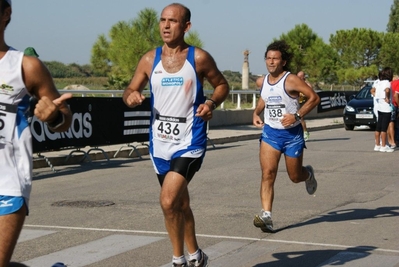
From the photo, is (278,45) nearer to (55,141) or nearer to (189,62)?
(189,62)

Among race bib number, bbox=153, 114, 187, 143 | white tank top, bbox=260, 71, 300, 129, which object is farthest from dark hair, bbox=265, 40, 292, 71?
race bib number, bbox=153, 114, 187, 143

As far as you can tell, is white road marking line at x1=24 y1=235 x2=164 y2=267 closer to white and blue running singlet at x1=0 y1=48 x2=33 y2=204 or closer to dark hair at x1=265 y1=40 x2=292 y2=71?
dark hair at x1=265 y1=40 x2=292 y2=71

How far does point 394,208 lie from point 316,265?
143 inches

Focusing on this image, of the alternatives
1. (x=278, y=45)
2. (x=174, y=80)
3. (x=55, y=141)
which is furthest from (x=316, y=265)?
(x=55, y=141)

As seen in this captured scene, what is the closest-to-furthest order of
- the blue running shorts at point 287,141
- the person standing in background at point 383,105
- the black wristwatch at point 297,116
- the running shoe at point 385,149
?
the black wristwatch at point 297,116
the blue running shorts at point 287,141
the person standing in background at point 383,105
the running shoe at point 385,149

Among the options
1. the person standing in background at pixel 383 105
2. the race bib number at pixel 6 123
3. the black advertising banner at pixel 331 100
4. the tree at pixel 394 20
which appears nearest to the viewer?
the race bib number at pixel 6 123

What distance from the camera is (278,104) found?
9.05 metres

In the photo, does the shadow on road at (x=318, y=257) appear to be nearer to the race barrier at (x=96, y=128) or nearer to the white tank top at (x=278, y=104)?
the white tank top at (x=278, y=104)

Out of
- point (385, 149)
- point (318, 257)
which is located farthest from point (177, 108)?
point (385, 149)

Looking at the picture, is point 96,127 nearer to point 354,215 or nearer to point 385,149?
point 385,149

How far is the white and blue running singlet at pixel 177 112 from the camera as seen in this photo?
20.1 feet

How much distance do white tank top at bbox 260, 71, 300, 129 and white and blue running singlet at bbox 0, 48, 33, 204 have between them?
503cm

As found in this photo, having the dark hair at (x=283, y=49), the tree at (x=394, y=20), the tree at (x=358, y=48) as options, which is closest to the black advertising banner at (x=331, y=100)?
the dark hair at (x=283, y=49)

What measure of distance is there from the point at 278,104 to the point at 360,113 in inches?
759
